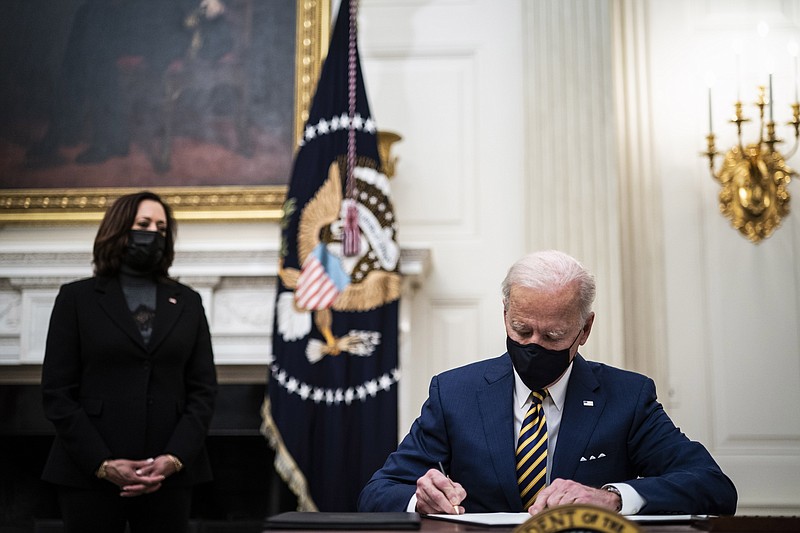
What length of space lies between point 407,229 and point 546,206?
0.76m

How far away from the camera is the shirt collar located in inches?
88.7

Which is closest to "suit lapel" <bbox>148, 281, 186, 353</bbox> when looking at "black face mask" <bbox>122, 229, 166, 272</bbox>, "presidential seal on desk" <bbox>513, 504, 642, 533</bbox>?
"black face mask" <bbox>122, 229, 166, 272</bbox>

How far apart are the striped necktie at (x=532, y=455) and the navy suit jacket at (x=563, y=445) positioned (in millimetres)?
26

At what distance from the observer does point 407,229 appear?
4941 mm

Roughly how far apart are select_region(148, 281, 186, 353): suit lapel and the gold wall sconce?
276 cm

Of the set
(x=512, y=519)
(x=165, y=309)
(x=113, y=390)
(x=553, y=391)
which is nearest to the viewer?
(x=512, y=519)

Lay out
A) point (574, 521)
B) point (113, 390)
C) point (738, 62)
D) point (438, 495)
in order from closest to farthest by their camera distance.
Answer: point (574, 521) → point (438, 495) → point (113, 390) → point (738, 62)

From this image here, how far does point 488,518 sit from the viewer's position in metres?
1.79

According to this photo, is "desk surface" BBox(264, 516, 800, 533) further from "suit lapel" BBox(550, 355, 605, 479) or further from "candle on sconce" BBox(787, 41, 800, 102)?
"candle on sconce" BBox(787, 41, 800, 102)

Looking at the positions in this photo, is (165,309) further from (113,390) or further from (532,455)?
(532,455)

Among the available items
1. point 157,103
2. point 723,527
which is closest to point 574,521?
point 723,527

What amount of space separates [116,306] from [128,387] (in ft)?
0.98

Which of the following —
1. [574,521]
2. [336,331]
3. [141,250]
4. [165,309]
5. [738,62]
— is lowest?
[574,521]

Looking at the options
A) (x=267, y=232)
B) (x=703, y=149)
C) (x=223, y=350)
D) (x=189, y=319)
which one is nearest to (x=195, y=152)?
(x=267, y=232)
